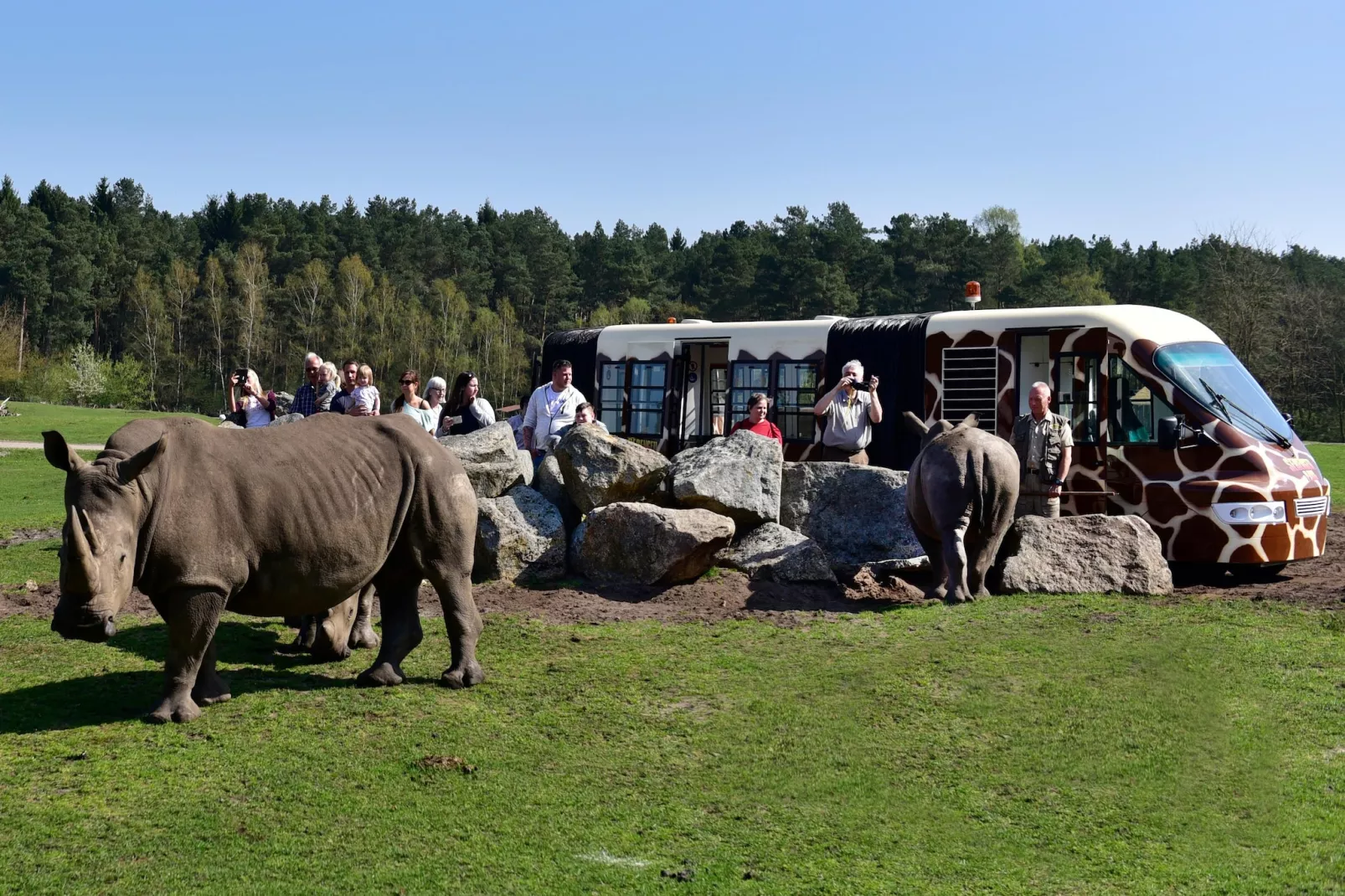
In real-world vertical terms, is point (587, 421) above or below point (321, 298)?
below

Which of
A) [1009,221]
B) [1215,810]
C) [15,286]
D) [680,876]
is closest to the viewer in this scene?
[680,876]

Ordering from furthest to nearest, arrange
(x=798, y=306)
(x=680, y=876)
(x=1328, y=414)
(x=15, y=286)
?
(x=15, y=286) < (x=798, y=306) < (x=1328, y=414) < (x=680, y=876)

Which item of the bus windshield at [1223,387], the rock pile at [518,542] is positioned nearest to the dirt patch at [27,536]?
the rock pile at [518,542]

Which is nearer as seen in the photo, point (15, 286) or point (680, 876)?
point (680, 876)

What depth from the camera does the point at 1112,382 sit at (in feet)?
45.2

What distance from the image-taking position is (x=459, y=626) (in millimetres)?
8070

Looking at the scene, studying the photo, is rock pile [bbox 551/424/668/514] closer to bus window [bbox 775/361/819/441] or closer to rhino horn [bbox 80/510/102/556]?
bus window [bbox 775/361/819/441]

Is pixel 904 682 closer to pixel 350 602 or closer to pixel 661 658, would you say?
pixel 661 658

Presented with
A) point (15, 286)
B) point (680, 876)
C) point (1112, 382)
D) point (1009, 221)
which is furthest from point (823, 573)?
point (1009, 221)

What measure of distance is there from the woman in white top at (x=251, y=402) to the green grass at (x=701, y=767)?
3185 millimetres

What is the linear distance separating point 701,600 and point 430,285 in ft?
265

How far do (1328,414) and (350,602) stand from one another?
5422cm

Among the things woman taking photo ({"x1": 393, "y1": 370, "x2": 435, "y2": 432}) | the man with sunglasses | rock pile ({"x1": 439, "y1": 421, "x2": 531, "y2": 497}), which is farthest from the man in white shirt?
the man with sunglasses

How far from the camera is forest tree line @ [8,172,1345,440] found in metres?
68.8
